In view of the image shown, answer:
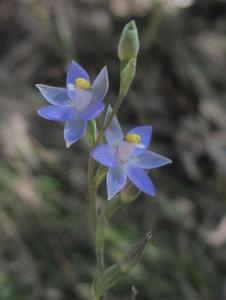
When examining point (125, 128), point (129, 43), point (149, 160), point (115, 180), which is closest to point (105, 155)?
point (115, 180)

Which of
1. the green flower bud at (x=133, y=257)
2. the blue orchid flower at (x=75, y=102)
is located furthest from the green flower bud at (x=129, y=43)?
the green flower bud at (x=133, y=257)

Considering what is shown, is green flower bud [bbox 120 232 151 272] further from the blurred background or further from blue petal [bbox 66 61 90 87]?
the blurred background

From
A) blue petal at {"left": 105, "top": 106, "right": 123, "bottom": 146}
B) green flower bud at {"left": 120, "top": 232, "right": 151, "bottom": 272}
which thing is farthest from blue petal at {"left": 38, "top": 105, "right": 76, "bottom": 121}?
green flower bud at {"left": 120, "top": 232, "right": 151, "bottom": 272}

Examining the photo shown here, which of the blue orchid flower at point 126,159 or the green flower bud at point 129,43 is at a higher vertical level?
the green flower bud at point 129,43

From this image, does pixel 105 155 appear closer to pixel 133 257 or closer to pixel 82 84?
pixel 82 84

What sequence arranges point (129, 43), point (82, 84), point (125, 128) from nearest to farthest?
point (129, 43)
point (82, 84)
point (125, 128)

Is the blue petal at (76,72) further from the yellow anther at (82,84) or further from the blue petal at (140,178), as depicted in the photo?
the blue petal at (140,178)
